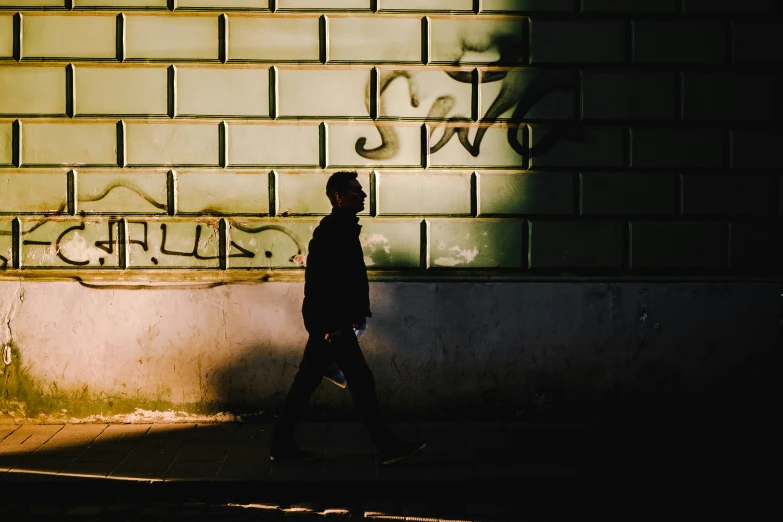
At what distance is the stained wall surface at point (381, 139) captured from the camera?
5.79 metres

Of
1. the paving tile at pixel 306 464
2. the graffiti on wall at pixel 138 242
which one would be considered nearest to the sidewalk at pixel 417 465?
the paving tile at pixel 306 464

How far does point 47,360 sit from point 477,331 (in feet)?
10.6

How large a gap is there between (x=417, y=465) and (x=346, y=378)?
2.30ft

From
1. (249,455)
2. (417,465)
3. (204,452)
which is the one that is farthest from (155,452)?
(417,465)

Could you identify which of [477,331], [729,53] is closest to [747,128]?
[729,53]

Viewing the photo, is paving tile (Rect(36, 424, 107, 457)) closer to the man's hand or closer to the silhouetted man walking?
the silhouetted man walking

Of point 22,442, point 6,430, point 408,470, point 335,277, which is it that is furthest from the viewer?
point 6,430

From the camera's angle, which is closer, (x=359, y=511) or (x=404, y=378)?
(x=359, y=511)

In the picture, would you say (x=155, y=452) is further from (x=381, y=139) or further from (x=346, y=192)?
(x=381, y=139)

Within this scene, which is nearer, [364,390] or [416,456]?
[364,390]

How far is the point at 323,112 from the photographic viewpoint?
19.1 ft

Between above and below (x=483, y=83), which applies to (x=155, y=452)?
below

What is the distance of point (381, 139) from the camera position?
19.3 feet

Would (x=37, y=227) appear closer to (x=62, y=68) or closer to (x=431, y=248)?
(x=62, y=68)
